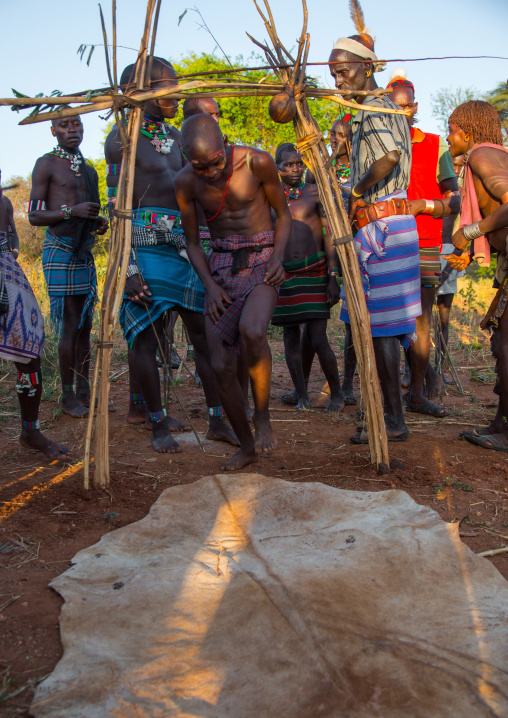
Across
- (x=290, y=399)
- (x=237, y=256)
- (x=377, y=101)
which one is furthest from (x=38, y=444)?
(x=377, y=101)

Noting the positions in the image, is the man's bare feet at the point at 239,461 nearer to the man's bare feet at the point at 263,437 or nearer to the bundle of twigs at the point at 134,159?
the man's bare feet at the point at 263,437

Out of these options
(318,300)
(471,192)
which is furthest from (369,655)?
(318,300)

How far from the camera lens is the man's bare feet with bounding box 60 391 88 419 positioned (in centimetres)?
432

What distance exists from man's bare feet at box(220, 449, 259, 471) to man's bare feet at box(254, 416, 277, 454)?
51 millimetres

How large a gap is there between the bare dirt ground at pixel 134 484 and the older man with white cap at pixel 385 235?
45cm

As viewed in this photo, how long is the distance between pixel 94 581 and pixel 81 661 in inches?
Result: 16.1

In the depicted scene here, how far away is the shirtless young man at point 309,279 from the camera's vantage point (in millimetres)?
4426

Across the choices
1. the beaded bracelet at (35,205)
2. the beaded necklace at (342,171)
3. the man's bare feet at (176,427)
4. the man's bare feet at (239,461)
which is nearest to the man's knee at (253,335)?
the man's bare feet at (239,461)

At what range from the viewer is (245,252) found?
3203mm

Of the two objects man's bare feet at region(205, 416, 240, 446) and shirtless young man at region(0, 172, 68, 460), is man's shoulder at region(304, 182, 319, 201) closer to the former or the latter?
man's bare feet at region(205, 416, 240, 446)

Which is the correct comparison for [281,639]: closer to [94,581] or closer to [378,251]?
[94,581]

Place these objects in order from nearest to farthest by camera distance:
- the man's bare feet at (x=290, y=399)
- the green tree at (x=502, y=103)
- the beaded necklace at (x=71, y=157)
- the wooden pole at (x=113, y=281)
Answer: the wooden pole at (x=113, y=281)
the beaded necklace at (x=71, y=157)
the man's bare feet at (x=290, y=399)
the green tree at (x=502, y=103)

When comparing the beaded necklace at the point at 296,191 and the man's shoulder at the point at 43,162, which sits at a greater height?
the man's shoulder at the point at 43,162

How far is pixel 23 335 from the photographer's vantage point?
9.87ft
